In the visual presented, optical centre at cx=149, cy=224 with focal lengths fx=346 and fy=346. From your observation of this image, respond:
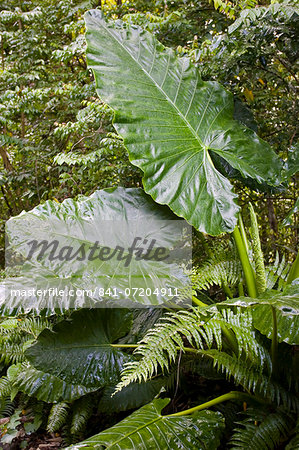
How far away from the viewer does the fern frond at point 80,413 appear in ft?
5.01

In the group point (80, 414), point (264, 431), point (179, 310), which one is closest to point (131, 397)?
point (80, 414)

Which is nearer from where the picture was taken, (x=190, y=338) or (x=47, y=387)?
(x=190, y=338)

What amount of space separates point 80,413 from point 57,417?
0.34 ft

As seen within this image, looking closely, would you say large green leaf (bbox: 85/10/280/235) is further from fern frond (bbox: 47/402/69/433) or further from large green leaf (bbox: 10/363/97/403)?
fern frond (bbox: 47/402/69/433)

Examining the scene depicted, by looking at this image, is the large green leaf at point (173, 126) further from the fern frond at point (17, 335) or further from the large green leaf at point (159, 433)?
the fern frond at point (17, 335)

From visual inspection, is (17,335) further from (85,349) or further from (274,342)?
(274,342)

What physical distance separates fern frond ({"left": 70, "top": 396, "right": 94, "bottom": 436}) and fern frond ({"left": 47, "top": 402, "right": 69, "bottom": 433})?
4cm

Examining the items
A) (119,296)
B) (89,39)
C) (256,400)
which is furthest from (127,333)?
(89,39)

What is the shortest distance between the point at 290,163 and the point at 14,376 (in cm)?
159

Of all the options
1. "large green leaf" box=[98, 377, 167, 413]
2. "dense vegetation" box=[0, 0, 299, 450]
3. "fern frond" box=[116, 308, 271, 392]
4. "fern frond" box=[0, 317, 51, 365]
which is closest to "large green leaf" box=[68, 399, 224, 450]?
"dense vegetation" box=[0, 0, 299, 450]

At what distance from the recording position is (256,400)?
1.27 m

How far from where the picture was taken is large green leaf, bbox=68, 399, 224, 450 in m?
0.91

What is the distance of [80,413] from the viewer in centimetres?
158

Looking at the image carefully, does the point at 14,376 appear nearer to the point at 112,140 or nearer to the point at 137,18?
the point at 112,140
